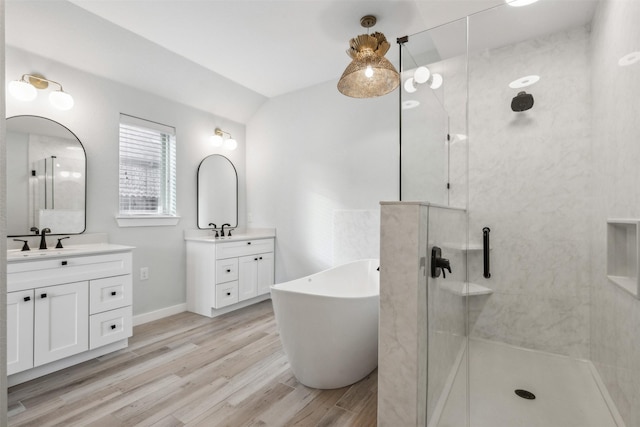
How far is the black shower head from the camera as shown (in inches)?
89.0

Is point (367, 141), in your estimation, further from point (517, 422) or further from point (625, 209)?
point (517, 422)

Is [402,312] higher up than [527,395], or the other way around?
[402,312]

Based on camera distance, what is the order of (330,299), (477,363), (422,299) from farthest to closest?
1. (477,363)
2. (330,299)
3. (422,299)

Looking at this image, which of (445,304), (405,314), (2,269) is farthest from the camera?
(445,304)

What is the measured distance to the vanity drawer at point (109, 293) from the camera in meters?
2.22

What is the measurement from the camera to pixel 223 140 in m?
3.79

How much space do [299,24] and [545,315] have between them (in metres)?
2.95

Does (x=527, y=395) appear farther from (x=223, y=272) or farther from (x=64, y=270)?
(x=64, y=270)

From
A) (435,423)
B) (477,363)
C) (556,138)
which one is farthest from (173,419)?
(556,138)

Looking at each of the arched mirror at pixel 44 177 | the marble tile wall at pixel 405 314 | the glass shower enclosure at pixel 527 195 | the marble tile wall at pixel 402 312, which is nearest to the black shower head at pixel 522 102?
the glass shower enclosure at pixel 527 195

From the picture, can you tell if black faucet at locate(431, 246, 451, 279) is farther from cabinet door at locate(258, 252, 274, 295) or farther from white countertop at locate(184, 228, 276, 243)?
cabinet door at locate(258, 252, 274, 295)

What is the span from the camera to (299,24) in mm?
2461

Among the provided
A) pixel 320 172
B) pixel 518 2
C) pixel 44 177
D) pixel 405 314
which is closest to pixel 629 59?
pixel 518 2

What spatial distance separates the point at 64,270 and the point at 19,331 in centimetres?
41
